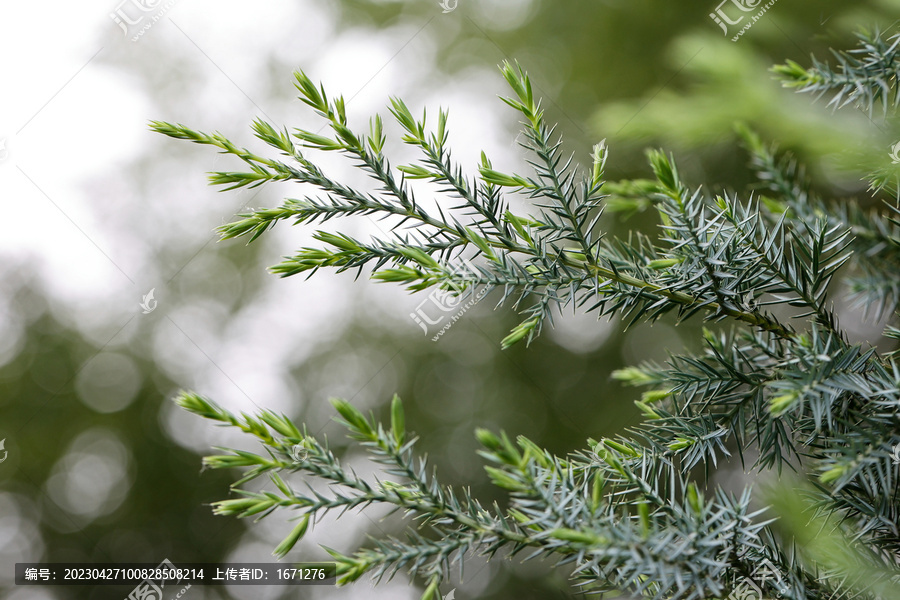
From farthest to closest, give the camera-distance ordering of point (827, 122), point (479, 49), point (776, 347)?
point (479, 49)
point (827, 122)
point (776, 347)

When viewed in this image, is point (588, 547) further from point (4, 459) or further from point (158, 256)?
point (4, 459)

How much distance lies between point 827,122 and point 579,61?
1967 millimetres

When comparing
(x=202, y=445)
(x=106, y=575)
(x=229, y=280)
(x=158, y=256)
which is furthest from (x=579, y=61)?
(x=106, y=575)

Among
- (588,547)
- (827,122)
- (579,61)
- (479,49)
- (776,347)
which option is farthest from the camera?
(479,49)

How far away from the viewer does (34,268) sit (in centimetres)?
313

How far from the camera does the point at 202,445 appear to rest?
10.1ft

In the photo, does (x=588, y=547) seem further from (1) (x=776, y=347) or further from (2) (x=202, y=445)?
(2) (x=202, y=445)

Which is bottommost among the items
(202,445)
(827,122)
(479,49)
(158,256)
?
(202,445)

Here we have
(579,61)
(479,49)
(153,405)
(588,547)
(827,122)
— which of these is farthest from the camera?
(153,405)

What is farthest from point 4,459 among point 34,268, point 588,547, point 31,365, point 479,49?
point 588,547

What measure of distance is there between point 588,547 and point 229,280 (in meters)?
3.06

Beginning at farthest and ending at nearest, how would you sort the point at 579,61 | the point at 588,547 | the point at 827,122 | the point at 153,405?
the point at 153,405, the point at 579,61, the point at 827,122, the point at 588,547

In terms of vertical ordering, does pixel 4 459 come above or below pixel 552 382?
above

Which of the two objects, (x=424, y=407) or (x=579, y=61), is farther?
(x=424, y=407)
